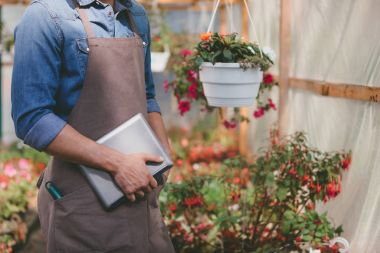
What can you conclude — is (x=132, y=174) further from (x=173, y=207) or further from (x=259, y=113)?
(x=259, y=113)

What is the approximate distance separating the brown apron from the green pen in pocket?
1cm

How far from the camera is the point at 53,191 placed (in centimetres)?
192

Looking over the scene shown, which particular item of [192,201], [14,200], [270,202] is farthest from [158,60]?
[270,202]

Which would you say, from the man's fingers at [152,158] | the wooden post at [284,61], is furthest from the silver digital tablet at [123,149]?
the wooden post at [284,61]

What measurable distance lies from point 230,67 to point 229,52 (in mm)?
79

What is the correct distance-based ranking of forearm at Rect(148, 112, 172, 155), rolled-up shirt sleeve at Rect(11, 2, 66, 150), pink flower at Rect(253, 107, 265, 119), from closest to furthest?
rolled-up shirt sleeve at Rect(11, 2, 66, 150) < forearm at Rect(148, 112, 172, 155) < pink flower at Rect(253, 107, 265, 119)

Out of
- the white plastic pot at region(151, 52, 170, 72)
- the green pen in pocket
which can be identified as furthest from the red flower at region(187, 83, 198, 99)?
the green pen in pocket

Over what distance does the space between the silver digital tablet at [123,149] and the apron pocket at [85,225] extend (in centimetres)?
4

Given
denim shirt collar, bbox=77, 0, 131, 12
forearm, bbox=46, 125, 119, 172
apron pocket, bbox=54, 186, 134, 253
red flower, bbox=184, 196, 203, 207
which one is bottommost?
red flower, bbox=184, 196, 203, 207

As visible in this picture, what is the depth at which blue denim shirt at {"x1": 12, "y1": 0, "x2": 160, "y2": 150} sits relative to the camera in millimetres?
1772

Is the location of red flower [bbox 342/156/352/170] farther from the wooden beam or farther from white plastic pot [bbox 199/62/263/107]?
white plastic pot [bbox 199/62/263/107]

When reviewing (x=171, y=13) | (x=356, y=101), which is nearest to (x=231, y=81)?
(x=356, y=101)

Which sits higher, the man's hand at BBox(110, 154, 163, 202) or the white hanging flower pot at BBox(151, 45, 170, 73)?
the man's hand at BBox(110, 154, 163, 202)

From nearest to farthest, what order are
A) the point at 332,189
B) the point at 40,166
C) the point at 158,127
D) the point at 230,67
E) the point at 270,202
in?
1. the point at 158,127
2. the point at 230,67
3. the point at 332,189
4. the point at 270,202
5. the point at 40,166
